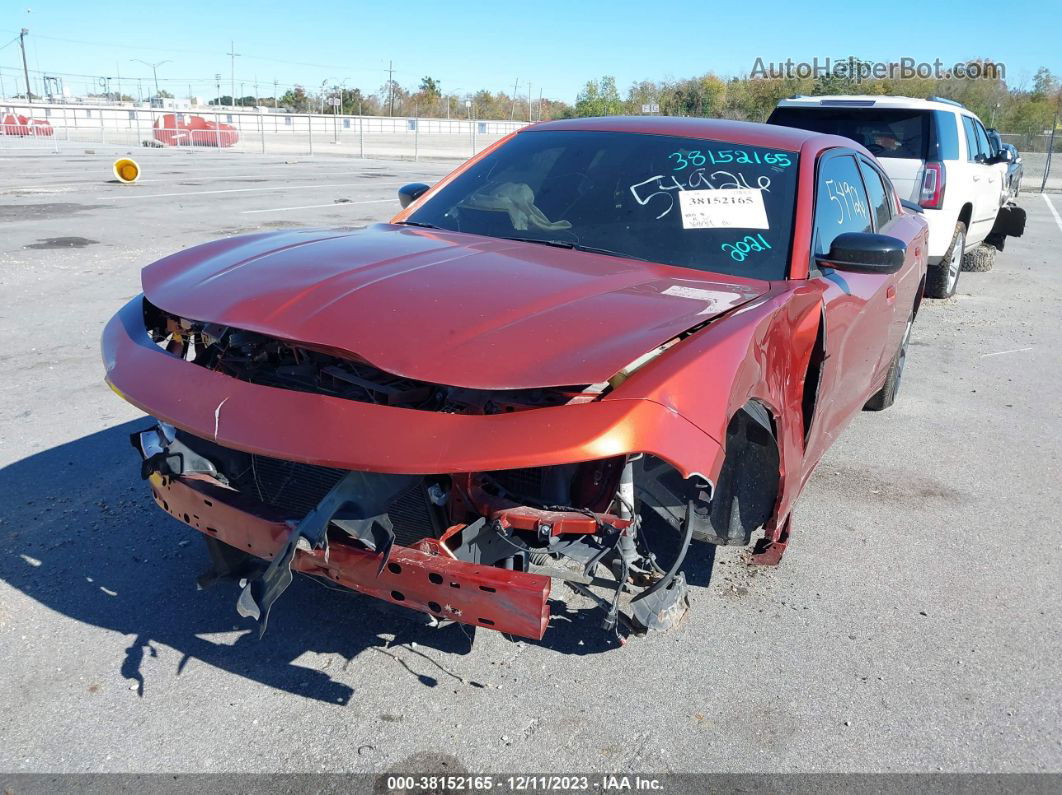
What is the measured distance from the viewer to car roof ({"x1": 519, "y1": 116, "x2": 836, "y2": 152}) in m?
3.87

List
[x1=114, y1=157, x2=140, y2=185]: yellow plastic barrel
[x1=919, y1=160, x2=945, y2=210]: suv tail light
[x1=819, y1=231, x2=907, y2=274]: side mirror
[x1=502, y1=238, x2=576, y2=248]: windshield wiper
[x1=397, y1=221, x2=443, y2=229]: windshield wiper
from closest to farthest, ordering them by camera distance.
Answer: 1. [x1=819, y1=231, x2=907, y2=274]: side mirror
2. [x1=502, y1=238, x2=576, y2=248]: windshield wiper
3. [x1=397, y1=221, x2=443, y2=229]: windshield wiper
4. [x1=919, y1=160, x2=945, y2=210]: suv tail light
5. [x1=114, y1=157, x2=140, y2=185]: yellow plastic barrel

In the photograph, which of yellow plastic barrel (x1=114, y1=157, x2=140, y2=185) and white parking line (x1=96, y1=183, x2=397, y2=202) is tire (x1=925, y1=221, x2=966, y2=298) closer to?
white parking line (x1=96, y1=183, x2=397, y2=202)

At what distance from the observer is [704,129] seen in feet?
13.0

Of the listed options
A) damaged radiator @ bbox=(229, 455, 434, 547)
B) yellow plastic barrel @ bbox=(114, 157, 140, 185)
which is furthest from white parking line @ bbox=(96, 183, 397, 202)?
damaged radiator @ bbox=(229, 455, 434, 547)

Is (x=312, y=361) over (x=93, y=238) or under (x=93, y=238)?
over

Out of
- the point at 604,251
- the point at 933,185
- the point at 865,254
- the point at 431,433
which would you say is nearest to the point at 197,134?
the point at 933,185

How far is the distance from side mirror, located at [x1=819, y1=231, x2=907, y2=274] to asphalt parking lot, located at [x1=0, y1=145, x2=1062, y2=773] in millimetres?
1253

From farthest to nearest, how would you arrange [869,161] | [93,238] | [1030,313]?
[93,238]
[1030,313]
[869,161]

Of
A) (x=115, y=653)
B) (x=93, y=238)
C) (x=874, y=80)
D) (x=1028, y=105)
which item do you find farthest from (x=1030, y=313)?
(x=1028, y=105)

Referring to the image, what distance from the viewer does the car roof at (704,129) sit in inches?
152

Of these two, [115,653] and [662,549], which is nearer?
[115,653]

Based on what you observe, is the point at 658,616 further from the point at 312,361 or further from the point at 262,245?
the point at 262,245

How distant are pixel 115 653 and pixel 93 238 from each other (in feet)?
30.5

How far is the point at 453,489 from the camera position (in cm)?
245
